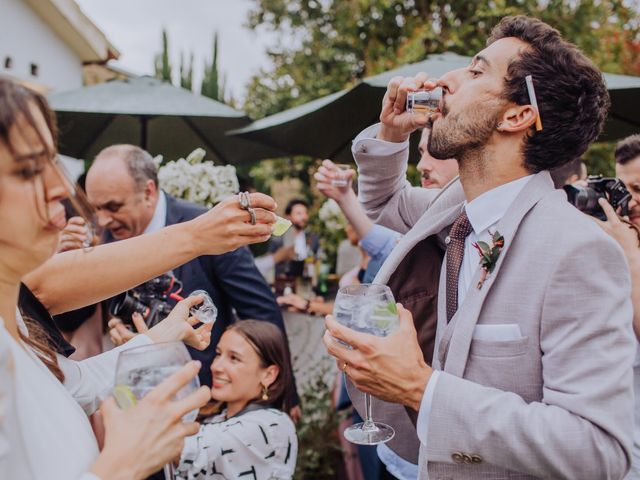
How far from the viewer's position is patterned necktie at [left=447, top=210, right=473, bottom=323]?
6.17ft

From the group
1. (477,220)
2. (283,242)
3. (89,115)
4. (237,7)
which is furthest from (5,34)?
(477,220)

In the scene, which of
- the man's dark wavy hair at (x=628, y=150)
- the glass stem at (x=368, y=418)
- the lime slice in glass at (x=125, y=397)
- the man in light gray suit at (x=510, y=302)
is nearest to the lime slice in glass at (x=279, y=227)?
the man in light gray suit at (x=510, y=302)

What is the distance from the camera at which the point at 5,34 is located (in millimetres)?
9945

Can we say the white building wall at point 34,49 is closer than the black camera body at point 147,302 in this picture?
No

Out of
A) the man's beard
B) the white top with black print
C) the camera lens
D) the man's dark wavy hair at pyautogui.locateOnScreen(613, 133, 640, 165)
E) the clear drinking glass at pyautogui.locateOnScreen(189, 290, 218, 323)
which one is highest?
the man's beard

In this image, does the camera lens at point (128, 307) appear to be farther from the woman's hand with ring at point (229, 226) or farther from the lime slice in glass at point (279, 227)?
the lime slice in glass at point (279, 227)

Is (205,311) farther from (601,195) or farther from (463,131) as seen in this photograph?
(601,195)

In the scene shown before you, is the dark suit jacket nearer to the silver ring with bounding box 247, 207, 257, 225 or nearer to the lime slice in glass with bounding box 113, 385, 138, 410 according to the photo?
the silver ring with bounding box 247, 207, 257, 225

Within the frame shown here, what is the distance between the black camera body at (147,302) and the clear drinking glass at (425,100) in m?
1.43

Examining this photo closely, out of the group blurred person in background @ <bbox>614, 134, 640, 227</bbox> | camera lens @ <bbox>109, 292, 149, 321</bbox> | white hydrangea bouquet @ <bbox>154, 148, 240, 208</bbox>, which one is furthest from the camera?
white hydrangea bouquet @ <bbox>154, 148, 240, 208</bbox>

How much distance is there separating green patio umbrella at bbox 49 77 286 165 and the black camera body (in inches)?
112

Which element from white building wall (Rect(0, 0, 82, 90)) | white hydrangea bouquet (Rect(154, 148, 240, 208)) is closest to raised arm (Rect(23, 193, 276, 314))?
white hydrangea bouquet (Rect(154, 148, 240, 208))

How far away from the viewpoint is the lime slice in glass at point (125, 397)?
4.03 ft

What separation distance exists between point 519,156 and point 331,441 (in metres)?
3.14
